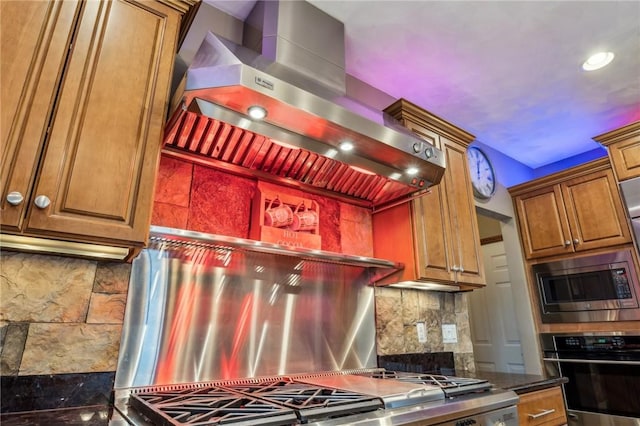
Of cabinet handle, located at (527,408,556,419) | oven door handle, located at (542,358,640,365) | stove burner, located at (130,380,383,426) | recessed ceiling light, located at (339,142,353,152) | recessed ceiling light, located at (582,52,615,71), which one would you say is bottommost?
cabinet handle, located at (527,408,556,419)

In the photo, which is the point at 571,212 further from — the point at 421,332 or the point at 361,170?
the point at 361,170

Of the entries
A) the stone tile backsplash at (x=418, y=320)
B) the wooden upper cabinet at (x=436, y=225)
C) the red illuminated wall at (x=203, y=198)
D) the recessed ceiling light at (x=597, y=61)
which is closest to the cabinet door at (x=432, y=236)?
the wooden upper cabinet at (x=436, y=225)

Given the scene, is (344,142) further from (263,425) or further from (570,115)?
(570,115)

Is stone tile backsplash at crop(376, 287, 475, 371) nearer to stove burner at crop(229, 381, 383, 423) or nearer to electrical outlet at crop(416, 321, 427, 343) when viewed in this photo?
electrical outlet at crop(416, 321, 427, 343)

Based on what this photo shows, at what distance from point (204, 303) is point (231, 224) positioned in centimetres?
39

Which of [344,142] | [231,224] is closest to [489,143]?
[344,142]

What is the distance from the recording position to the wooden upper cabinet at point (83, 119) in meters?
1.06

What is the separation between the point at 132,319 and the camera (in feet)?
4.58

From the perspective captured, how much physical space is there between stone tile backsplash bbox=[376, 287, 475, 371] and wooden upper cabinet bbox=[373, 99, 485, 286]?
238 millimetres

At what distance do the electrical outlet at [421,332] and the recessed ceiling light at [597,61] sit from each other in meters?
2.13

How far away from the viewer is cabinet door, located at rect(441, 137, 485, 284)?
A: 2.27 metres

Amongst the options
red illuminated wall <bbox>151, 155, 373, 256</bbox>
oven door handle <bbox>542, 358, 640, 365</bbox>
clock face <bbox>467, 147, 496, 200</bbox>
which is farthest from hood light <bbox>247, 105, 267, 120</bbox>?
oven door handle <bbox>542, 358, 640, 365</bbox>

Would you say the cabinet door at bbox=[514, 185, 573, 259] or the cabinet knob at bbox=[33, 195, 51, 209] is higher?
the cabinet door at bbox=[514, 185, 573, 259]

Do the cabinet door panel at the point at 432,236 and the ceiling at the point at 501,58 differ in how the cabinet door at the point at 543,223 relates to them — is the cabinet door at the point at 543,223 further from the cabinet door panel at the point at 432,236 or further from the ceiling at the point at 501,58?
the cabinet door panel at the point at 432,236
